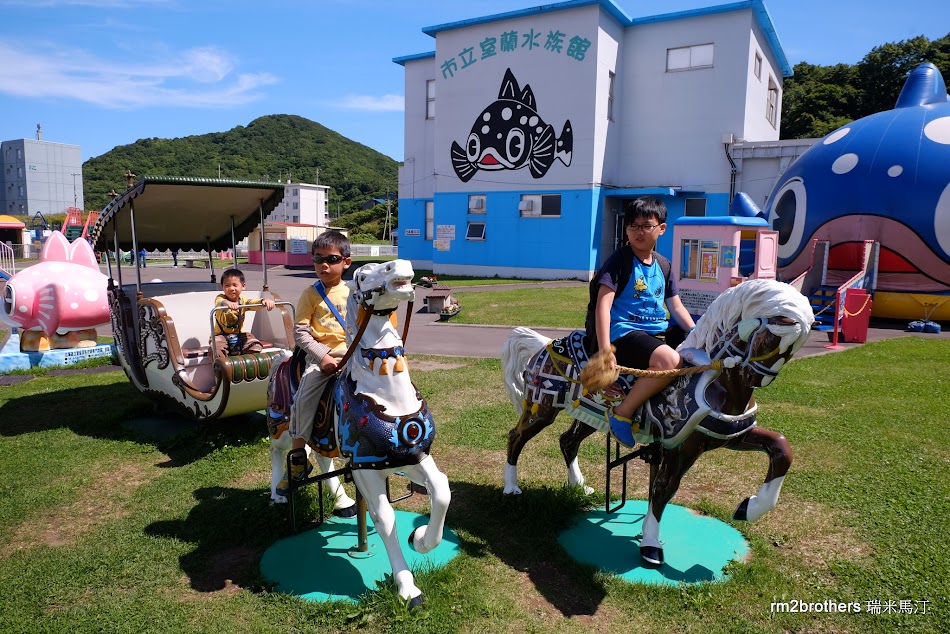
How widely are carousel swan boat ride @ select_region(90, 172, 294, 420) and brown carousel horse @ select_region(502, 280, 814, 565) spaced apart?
3264mm

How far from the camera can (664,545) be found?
4395 mm

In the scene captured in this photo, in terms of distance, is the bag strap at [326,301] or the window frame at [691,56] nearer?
the bag strap at [326,301]

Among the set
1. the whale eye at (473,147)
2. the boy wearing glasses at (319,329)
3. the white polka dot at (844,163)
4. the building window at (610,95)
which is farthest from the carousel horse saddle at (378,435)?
the whale eye at (473,147)

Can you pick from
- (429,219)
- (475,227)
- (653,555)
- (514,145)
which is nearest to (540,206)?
(514,145)

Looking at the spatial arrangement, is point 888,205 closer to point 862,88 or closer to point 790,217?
point 790,217

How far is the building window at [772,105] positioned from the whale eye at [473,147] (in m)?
12.3

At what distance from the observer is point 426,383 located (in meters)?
9.04

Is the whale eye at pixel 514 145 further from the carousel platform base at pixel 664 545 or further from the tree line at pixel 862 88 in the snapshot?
the carousel platform base at pixel 664 545

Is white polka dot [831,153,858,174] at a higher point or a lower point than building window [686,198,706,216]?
higher

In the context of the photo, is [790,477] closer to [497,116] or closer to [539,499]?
[539,499]

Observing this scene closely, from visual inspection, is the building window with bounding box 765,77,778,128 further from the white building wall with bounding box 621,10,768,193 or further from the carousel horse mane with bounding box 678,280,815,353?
the carousel horse mane with bounding box 678,280,815,353

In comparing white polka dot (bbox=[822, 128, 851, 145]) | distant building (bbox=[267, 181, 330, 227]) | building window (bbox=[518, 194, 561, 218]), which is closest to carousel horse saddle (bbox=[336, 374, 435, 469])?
white polka dot (bbox=[822, 128, 851, 145])

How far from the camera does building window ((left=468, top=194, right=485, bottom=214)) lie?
27.1 m

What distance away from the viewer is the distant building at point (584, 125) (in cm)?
2381
